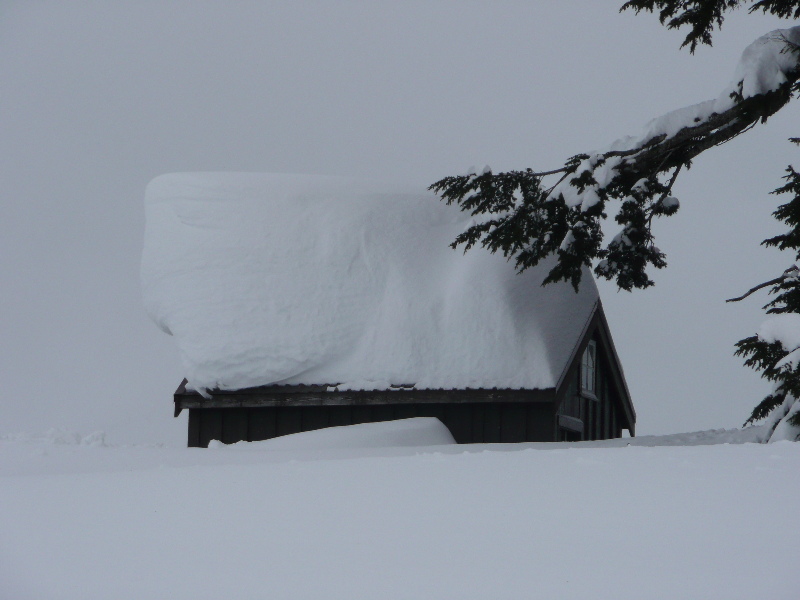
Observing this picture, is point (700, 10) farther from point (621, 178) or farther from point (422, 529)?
point (422, 529)

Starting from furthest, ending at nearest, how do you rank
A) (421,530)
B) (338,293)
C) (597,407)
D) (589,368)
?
(597,407), (589,368), (338,293), (421,530)

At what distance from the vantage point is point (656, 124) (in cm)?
963

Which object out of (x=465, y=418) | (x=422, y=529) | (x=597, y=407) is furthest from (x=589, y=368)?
(x=422, y=529)

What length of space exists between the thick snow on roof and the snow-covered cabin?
2 centimetres

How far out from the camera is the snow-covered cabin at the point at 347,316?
40.7ft

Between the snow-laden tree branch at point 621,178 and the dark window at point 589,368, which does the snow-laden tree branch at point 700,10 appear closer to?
the snow-laden tree branch at point 621,178

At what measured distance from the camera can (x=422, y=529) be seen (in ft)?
14.5

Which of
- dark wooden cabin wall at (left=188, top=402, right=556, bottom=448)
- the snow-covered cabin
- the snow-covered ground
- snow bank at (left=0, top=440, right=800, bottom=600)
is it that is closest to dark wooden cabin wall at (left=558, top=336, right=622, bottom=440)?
the snow-covered cabin

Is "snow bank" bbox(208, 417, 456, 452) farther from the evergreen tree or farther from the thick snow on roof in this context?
the evergreen tree

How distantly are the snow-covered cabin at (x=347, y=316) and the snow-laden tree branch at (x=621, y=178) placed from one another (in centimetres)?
269

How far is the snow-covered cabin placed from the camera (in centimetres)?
1241

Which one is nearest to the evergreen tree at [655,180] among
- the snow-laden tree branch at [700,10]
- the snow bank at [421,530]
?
the snow-laden tree branch at [700,10]

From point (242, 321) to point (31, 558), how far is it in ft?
28.0

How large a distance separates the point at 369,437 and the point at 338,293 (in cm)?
307
